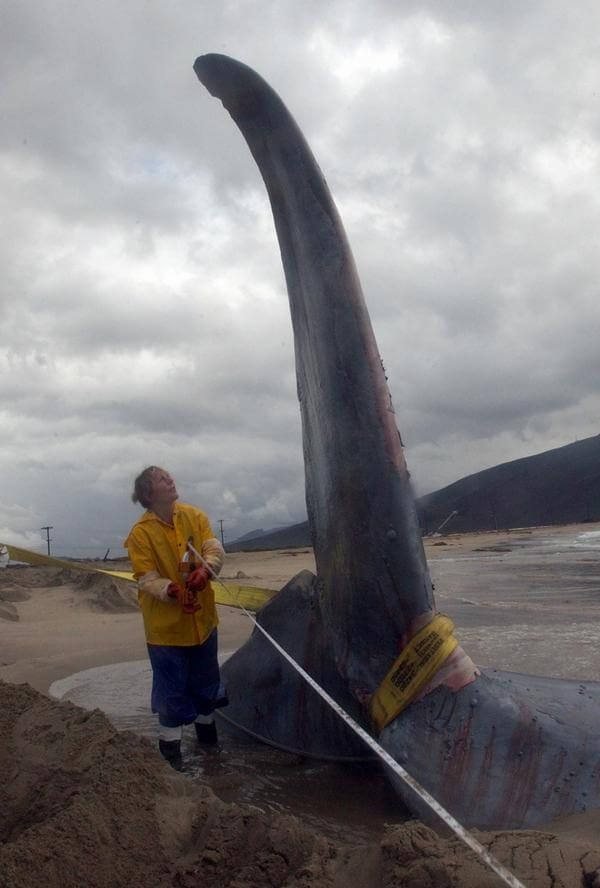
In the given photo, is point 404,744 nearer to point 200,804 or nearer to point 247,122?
point 200,804

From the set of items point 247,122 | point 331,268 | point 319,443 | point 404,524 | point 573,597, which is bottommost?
point 573,597

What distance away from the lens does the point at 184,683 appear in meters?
3.38

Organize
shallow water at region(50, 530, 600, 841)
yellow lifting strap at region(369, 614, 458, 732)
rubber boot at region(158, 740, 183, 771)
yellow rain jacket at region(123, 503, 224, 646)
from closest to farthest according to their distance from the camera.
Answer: yellow lifting strap at region(369, 614, 458, 732) → shallow water at region(50, 530, 600, 841) → rubber boot at region(158, 740, 183, 771) → yellow rain jacket at region(123, 503, 224, 646)

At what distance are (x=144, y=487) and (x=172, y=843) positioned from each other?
180 cm

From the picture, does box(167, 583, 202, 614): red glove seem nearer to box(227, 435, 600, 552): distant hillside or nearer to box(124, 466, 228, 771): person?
box(124, 466, 228, 771): person

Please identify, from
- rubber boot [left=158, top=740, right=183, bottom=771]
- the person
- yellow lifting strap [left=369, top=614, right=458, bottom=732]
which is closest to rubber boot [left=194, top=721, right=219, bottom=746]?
the person

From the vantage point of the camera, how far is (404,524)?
248cm

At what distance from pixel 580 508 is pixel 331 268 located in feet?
353

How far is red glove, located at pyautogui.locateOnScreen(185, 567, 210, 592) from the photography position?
3.23m

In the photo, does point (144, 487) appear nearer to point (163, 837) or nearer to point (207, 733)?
point (207, 733)

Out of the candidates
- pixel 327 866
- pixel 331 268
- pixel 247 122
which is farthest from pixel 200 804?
pixel 247 122

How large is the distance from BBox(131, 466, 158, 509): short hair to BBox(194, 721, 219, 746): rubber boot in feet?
3.33

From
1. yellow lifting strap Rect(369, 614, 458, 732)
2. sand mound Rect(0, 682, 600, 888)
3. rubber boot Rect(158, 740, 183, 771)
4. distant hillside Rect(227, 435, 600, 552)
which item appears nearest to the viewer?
sand mound Rect(0, 682, 600, 888)

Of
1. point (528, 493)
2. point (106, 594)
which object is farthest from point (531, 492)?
point (106, 594)
